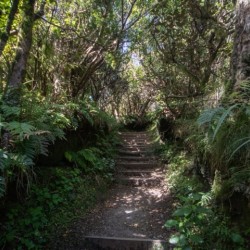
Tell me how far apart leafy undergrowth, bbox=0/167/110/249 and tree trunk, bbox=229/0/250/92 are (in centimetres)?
321

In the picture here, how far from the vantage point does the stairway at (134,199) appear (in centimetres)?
393

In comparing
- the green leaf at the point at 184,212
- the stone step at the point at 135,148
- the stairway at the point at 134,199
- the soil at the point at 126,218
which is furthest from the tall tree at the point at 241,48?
the stone step at the point at 135,148

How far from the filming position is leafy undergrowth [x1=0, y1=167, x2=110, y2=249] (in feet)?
12.2

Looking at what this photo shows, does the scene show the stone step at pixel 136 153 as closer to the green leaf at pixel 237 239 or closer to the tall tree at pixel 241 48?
the tall tree at pixel 241 48

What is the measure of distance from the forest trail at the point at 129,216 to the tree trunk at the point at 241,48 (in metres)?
2.51

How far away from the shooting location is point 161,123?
9406 millimetres

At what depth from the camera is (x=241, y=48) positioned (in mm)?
4305

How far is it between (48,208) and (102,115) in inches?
146

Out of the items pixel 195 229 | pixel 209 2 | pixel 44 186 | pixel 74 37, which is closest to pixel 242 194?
pixel 195 229

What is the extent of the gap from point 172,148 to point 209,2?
3869 mm

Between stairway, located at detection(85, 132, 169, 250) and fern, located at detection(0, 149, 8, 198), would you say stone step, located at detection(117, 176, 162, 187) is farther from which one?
fern, located at detection(0, 149, 8, 198)

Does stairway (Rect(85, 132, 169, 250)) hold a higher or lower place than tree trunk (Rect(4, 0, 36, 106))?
lower

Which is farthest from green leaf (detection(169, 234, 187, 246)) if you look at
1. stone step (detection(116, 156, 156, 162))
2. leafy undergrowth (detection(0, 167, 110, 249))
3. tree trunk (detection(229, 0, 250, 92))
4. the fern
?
stone step (detection(116, 156, 156, 162))

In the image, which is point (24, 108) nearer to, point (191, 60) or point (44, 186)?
point (44, 186)
